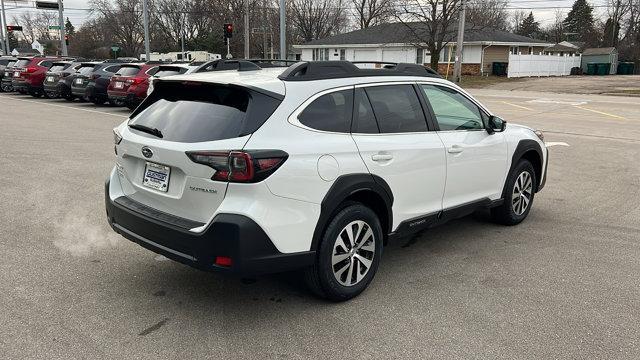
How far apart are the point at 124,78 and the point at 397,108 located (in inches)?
585

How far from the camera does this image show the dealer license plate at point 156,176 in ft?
12.0

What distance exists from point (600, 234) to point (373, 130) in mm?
3108

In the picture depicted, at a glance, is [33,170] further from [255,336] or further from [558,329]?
[558,329]

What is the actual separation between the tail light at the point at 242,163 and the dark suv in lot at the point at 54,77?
2041 cm

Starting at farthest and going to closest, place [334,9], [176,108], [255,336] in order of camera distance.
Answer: [334,9], [176,108], [255,336]

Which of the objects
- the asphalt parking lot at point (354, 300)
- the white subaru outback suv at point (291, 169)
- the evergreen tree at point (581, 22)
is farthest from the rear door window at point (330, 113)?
the evergreen tree at point (581, 22)

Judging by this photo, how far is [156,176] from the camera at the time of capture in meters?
3.74

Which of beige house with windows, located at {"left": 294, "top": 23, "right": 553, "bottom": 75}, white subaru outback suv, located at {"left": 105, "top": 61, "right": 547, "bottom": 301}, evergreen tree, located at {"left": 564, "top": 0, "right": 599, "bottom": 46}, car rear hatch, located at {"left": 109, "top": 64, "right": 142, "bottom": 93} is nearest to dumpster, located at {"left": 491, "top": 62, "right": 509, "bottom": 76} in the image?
beige house with windows, located at {"left": 294, "top": 23, "right": 553, "bottom": 75}

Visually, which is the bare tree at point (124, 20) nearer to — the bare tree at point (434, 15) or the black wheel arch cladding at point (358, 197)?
the bare tree at point (434, 15)

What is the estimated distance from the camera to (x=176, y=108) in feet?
12.8

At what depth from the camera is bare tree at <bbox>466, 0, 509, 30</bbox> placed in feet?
170

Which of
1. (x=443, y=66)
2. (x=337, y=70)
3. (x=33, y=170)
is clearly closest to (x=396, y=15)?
(x=443, y=66)

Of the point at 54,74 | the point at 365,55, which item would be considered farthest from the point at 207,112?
the point at 365,55

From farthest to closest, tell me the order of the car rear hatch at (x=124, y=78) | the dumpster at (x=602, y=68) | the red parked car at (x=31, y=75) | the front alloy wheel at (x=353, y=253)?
1. the dumpster at (x=602, y=68)
2. the red parked car at (x=31, y=75)
3. the car rear hatch at (x=124, y=78)
4. the front alloy wheel at (x=353, y=253)
